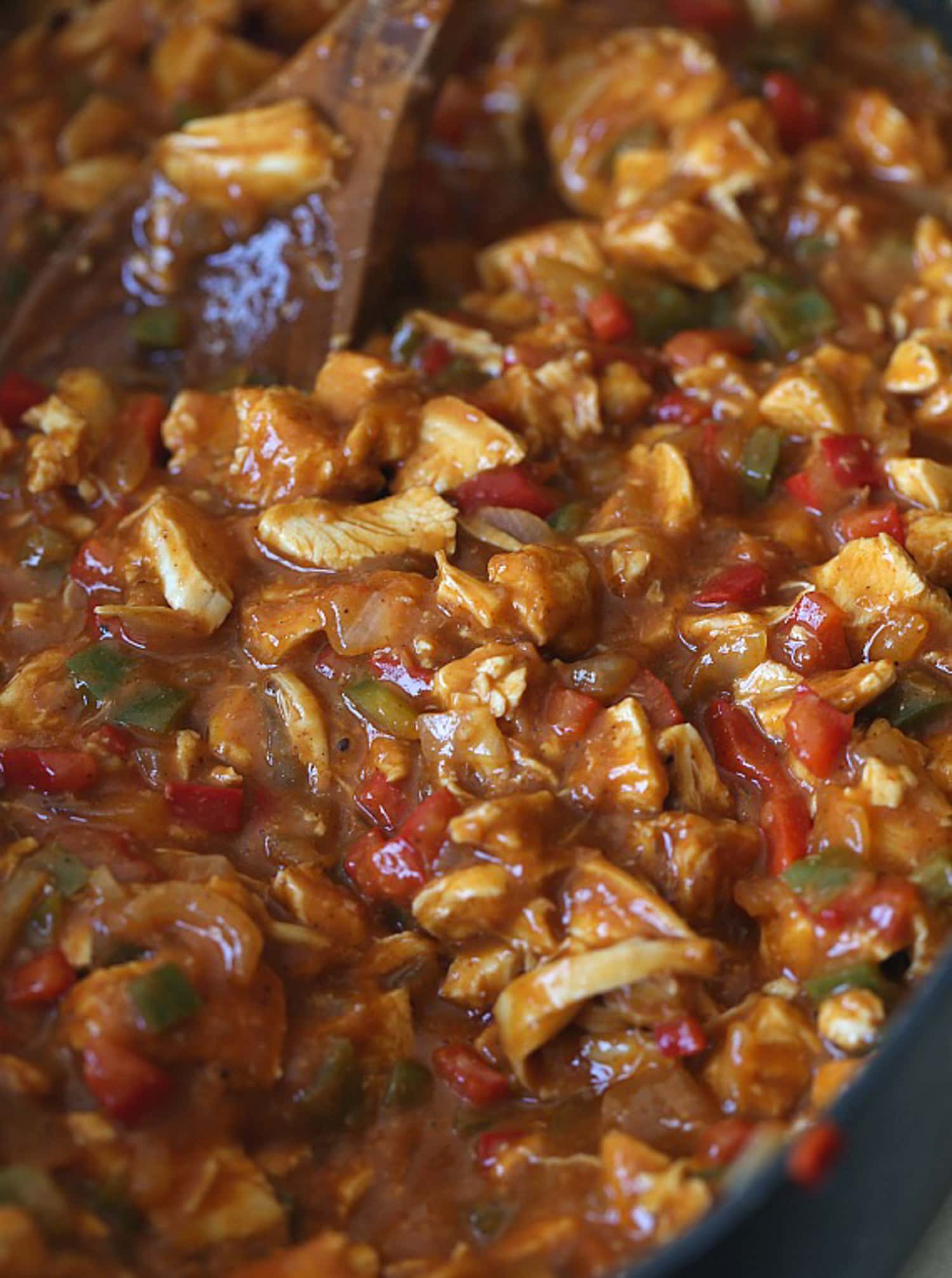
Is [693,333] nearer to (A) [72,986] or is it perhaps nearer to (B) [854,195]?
(B) [854,195]

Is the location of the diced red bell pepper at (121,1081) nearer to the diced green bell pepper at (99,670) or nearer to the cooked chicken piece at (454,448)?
the diced green bell pepper at (99,670)

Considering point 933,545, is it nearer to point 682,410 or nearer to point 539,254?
point 682,410

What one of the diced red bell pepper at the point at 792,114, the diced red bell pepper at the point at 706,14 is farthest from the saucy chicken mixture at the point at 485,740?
the diced red bell pepper at the point at 706,14

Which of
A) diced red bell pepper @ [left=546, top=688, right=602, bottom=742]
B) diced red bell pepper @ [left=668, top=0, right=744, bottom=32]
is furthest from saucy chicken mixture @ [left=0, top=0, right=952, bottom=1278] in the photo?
diced red bell pepper @ [left=668, top=0, right=744, bottom=32]

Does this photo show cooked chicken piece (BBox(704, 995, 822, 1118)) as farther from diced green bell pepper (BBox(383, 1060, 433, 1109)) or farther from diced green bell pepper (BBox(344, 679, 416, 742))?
diced green bell pepper (BBox(344, 679, 416, 742))

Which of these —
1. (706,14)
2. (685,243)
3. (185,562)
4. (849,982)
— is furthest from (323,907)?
(706,14)
